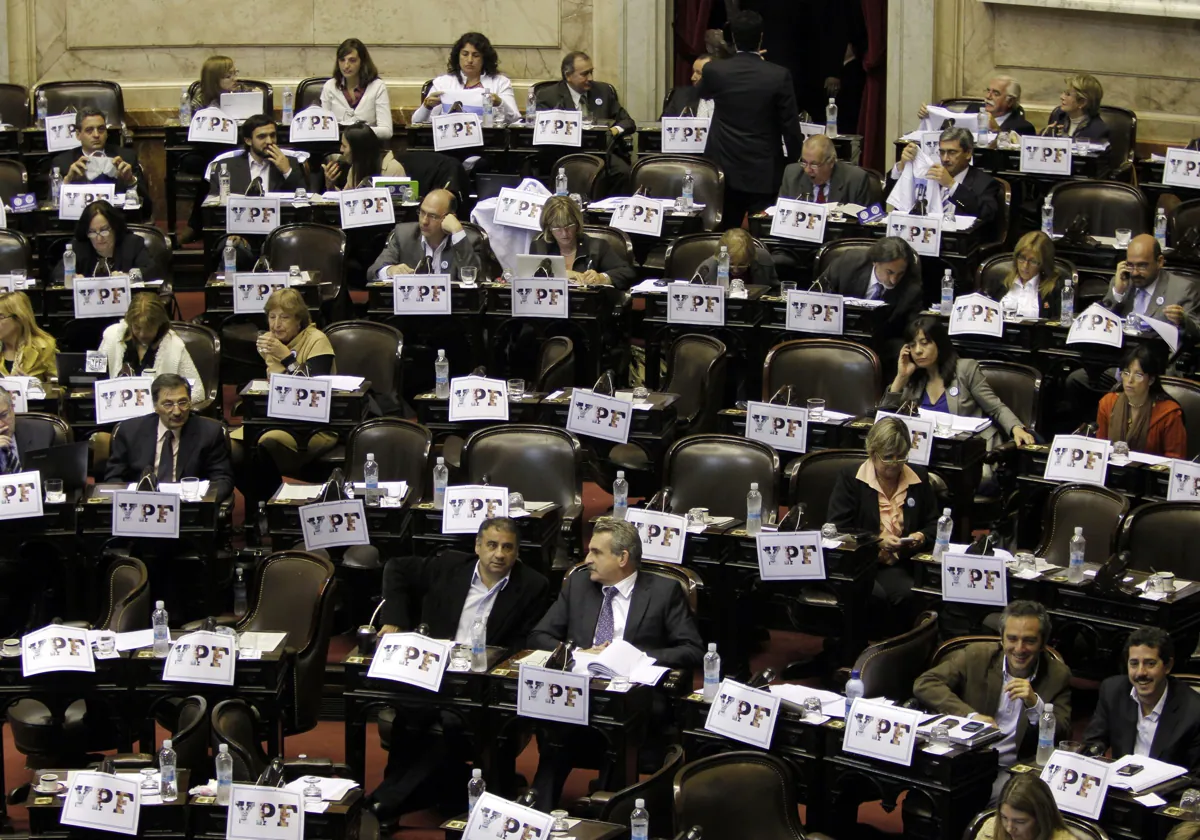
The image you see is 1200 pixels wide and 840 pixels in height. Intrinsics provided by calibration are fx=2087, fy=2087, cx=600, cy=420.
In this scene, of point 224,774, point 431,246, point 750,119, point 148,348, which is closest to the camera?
point 224,774

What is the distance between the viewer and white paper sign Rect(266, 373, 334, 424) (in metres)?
10.2

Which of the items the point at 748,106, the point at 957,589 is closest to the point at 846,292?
the point at 748,106

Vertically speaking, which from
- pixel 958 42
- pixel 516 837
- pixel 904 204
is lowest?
pixel 516 837

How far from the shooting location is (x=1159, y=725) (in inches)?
305

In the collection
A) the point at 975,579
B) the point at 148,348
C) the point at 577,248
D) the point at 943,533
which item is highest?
the point at 577,248

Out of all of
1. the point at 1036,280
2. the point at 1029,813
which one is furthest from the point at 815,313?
the point at 1029,813

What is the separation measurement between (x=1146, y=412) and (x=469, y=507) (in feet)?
10.6

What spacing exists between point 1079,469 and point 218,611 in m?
4.00

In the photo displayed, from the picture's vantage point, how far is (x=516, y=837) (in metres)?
6.99

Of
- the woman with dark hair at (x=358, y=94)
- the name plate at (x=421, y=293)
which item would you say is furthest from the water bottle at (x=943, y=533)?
the woman with dark hair at (x=358, y=94)

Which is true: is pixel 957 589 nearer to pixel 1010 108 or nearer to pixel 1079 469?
pixel 1079 469

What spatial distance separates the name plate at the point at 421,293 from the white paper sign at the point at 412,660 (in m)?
3.29

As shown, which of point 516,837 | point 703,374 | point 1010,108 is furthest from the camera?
point 1010,108

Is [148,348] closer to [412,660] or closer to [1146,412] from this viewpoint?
[412,660]
